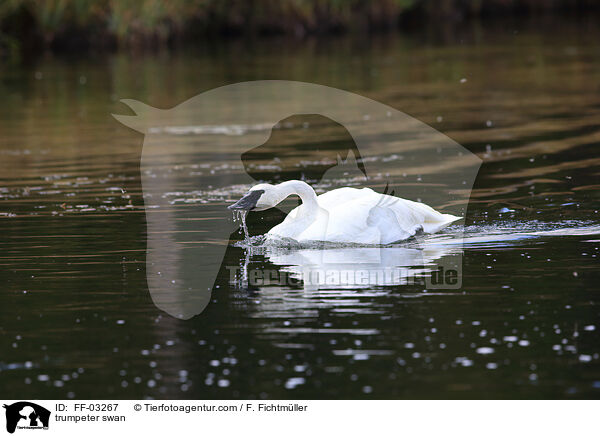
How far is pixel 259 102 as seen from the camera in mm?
23797

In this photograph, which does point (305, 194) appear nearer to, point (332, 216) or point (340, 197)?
point (332, 216)

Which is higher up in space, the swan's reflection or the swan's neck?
the swan's neck

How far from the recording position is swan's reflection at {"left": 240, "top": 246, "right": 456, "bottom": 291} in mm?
9180

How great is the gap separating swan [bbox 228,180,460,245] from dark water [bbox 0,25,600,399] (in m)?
0.46

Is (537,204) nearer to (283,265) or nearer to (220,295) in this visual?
(283,265)

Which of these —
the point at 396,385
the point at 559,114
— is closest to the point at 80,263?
the point at 396,385

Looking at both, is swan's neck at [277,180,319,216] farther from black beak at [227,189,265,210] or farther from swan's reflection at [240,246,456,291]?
swan's reflection at [240,246,456,291]

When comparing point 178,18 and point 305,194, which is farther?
point 178,18

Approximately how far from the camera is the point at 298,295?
880cm

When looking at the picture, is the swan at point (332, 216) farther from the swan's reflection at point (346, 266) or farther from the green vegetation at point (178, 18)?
the green vegetation at point (178, 18)
